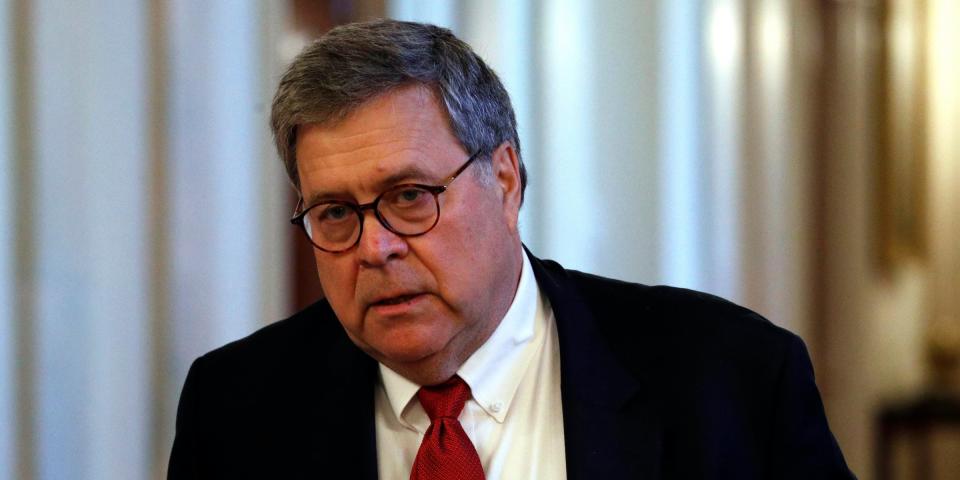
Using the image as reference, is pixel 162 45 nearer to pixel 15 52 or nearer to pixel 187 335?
pixel 15 52

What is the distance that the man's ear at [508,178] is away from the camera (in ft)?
5.98

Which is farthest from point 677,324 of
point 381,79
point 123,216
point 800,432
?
point 123,216

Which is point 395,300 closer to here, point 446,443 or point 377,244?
point 377,244

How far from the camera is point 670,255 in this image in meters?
4.31

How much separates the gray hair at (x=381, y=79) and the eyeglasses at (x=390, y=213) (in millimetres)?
102

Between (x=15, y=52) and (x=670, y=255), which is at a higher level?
(x=15, y=52)

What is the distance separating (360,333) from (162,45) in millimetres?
1157

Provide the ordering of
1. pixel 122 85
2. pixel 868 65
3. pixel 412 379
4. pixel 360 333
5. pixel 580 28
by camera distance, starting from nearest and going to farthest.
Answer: pixel 360 333 → pixel 412 379 → pixel 122 85 → pixel 580 28 → pixel 868 65

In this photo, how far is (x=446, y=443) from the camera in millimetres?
1765

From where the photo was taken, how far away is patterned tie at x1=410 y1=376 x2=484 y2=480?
1740mm

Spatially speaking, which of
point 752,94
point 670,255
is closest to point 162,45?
point 670,255

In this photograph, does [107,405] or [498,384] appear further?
[107,405]

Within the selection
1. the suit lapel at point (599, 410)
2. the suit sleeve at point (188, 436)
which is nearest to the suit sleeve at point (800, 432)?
the suit lapel at point (599, 410)

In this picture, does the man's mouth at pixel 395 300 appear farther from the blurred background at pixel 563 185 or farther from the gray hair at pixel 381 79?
the blurred background at pixel 563 185
